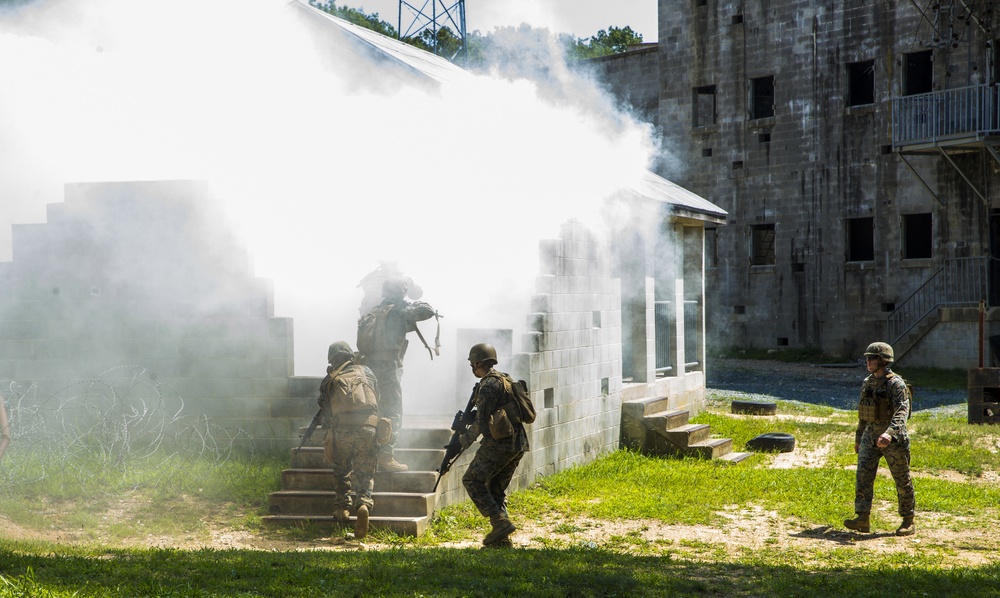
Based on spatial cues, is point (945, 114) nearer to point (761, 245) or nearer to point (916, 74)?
point (916, 74)

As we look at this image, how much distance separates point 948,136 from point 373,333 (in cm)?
2023

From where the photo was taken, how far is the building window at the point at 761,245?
31.1 m

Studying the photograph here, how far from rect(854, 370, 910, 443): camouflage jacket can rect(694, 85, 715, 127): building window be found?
23028 millimetres

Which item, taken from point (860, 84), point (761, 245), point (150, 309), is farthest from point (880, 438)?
point (761, 245)

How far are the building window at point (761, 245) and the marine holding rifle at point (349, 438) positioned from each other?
76.2ft

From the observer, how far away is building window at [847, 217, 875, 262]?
29.1 meters

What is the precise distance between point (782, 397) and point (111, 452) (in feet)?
49.3

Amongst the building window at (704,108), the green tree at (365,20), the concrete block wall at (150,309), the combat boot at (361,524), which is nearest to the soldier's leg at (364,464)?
the combat boot at (361,524)

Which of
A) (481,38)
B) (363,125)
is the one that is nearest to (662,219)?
(363,125)

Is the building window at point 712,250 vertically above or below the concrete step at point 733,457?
A: above

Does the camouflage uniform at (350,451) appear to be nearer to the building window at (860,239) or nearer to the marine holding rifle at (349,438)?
the marine holding rifle at (349,438)

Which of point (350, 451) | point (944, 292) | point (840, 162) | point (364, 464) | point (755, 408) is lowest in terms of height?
point (755, 408)

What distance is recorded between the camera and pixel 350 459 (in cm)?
960

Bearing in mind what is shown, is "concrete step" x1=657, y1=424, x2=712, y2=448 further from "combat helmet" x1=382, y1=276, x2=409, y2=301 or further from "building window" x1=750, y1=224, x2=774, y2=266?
"building window" x1=750, y1=224, x2=774, y2=266
